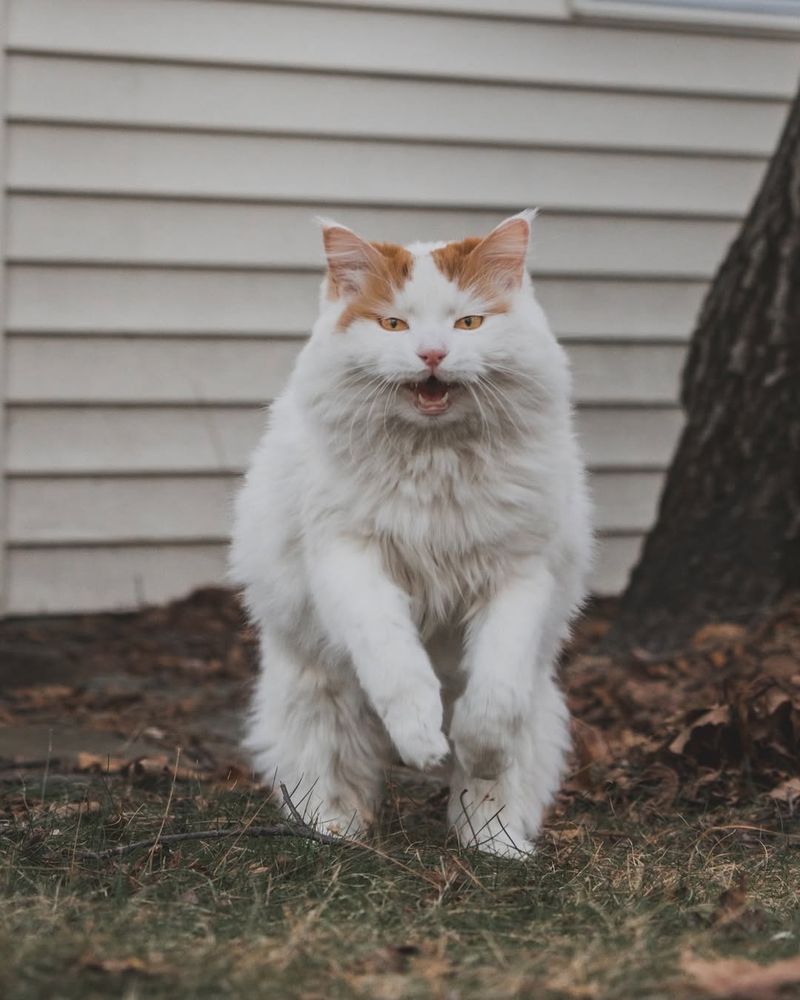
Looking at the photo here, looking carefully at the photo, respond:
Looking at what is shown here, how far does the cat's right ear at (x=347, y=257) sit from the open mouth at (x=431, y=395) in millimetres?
310

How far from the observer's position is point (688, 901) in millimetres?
2701

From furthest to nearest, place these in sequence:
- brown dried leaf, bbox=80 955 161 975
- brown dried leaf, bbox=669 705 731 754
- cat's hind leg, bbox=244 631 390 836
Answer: brown dried leaf, bbox=669 705 731 754 < cat's hind leg, bbox=244 631 390 836 < brown dried leaf, bbox=80 955 161 975

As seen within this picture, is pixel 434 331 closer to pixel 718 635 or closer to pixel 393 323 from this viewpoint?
pixel 393 323

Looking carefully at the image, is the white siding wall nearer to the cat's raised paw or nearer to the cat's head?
the cat's head

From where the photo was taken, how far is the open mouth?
10.1 ft

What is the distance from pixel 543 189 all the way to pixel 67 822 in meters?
4.23

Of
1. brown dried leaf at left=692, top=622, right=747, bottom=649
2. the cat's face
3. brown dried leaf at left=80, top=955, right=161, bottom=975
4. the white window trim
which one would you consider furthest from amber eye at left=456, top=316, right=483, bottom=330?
the white window trim

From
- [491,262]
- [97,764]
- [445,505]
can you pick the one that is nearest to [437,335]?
[491,262]

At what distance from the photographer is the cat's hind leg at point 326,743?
3.43 metres

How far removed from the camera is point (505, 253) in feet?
→ 10.6

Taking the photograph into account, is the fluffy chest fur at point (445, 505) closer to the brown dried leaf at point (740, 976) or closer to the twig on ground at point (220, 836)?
the twig on ground at point (220, 836)

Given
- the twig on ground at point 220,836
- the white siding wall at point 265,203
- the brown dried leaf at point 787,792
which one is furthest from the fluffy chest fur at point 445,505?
the white siding wall at point 265,203

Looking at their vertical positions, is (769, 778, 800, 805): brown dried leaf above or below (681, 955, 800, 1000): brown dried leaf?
below

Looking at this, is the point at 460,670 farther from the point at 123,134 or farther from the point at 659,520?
the point at 123,134
